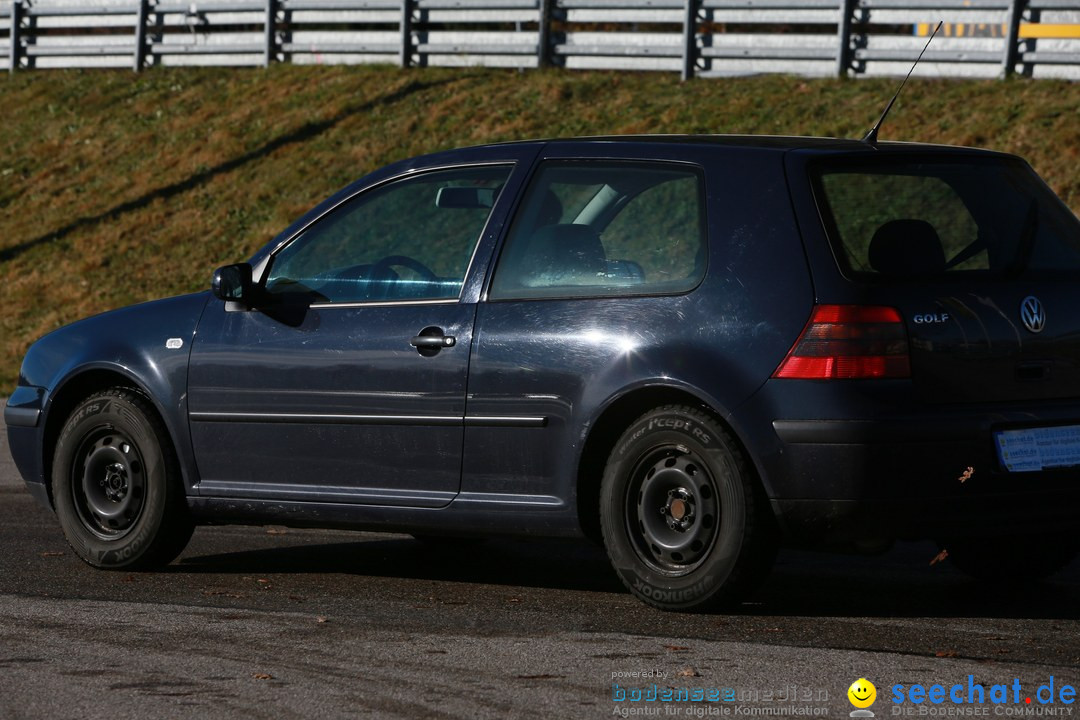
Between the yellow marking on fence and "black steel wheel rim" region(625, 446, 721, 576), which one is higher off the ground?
the yellow marking on fence

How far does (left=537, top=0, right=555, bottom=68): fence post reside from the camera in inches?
910

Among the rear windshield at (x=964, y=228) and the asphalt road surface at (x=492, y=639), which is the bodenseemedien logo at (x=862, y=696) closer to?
the asphalt road surface at (x=492, y=639)

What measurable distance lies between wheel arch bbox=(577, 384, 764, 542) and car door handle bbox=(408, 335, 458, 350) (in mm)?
657

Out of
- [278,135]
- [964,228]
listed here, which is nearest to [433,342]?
[964,228]

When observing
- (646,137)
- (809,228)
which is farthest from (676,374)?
(646,137)

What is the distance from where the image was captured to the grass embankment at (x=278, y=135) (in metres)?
18.2

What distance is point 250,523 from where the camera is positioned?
6918 millimetres

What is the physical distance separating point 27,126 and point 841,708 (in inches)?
933

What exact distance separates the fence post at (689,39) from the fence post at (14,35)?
13452 mm

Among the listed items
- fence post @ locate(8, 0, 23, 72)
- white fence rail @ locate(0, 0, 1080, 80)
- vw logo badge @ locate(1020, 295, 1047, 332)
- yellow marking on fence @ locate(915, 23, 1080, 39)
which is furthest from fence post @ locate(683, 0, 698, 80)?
vw logo badge @ locate(1020, 295, 1047, 332)

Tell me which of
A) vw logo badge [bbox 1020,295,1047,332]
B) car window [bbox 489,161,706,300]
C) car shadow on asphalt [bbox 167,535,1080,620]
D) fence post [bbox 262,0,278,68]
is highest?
fence post [bbox 262,0,278,68]

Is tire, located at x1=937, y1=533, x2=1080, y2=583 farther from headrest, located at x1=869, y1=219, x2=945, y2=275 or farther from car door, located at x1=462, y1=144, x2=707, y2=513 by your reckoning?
car door, located at x1=462, y1=144, x2=707, y2=513

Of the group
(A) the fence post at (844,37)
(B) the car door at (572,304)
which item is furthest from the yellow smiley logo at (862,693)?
(A) the fence post at (844,37)

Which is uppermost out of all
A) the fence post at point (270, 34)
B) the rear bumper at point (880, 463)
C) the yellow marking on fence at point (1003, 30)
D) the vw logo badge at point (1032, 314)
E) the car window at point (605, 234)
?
the yellow marking on fence at point (1003, 30)
